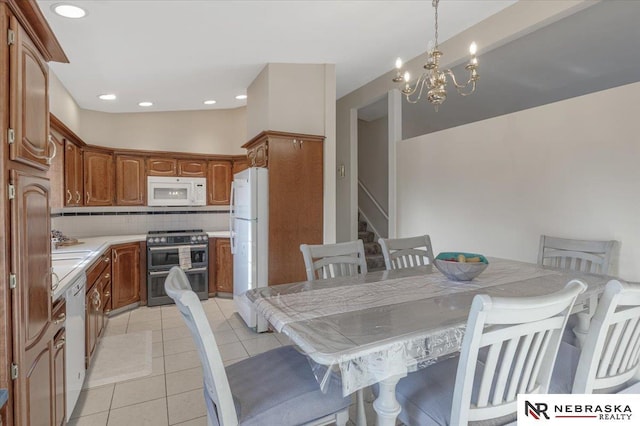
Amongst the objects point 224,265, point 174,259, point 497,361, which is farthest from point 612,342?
point 174,259

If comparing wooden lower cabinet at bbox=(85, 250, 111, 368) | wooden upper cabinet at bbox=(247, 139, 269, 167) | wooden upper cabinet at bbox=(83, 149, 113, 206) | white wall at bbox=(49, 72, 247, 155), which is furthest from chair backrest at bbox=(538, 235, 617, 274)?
wooden upper cabinet at bbox=(83, 149, 113, 206)

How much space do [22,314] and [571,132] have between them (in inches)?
133

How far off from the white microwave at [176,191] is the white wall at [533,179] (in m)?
2.92

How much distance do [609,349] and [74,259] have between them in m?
3.54

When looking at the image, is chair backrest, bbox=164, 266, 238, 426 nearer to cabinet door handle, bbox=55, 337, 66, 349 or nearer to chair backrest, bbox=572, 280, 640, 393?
cabinet door handle, bbox=55, 337, 66, 349

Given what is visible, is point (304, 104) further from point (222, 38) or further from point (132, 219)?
point (132, 219)

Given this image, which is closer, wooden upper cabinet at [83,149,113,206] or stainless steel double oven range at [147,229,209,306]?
wooden upper cabinet at [83,149,113,206]

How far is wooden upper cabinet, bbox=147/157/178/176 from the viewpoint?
461 cm

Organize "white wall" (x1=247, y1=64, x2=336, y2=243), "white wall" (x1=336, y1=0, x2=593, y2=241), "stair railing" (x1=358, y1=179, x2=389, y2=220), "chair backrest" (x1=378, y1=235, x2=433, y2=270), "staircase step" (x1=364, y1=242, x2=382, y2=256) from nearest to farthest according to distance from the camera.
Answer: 1. "chair backrest" (x1=378, y1=235, x2=433, y2=270)
2. "white wall" (x1=336, y1=0, x2=593, y2=241)
3. "white wall" (x1=247, y1=64, x2=336, y2=243)
4. "staircase step" (x1=364, y1=242, x2=382, y2=256)
5. "stair railing" (x1=358, y1=179, x2=389, y2=220)

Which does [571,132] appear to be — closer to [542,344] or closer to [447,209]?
[447,209]

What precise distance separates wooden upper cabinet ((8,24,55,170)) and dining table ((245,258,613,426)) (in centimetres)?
108

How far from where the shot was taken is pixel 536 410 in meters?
1.18

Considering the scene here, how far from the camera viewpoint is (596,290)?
68.9 inches

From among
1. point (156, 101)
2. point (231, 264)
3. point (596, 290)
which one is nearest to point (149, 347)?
point (231, 264)
